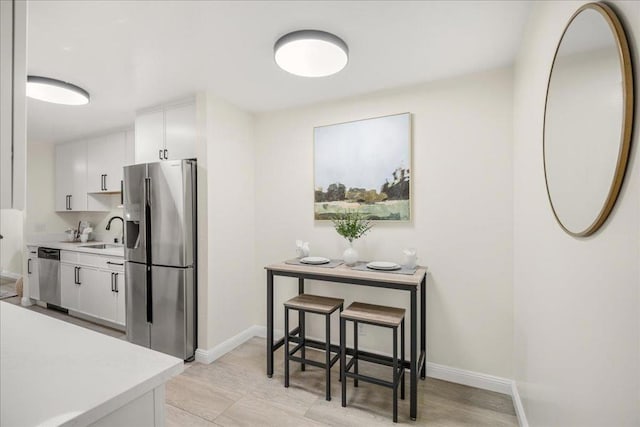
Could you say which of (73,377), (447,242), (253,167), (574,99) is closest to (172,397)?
(73,377)

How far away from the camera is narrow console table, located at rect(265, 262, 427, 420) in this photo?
6.46 ft

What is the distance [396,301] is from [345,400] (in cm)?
89

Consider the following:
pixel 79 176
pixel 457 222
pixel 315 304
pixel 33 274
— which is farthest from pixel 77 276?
pixel 457 222

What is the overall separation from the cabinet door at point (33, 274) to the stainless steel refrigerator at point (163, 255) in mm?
2585

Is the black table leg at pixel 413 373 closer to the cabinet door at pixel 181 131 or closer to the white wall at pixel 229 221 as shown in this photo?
the white wall at pixel 229 221

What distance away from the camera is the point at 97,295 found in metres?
3.57

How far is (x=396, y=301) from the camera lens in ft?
8.52

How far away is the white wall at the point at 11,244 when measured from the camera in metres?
4.46

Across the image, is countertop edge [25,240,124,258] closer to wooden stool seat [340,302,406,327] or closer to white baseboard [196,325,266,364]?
white baseboard [196,325,266,364]

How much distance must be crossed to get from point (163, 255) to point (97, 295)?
1.60 metres

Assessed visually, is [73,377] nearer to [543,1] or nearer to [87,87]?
[543,1]

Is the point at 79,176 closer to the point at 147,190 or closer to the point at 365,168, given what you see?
the point at 147,190

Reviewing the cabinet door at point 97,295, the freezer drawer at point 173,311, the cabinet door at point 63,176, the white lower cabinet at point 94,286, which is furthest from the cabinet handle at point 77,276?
the freezer drawer at point 173,311

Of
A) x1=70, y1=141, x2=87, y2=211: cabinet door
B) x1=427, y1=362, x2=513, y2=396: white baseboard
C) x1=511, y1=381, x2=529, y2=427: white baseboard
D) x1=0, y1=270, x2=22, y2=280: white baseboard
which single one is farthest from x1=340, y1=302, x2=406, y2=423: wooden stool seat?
x1=0, y1=270, x2=22, y2=280: white baseboard
